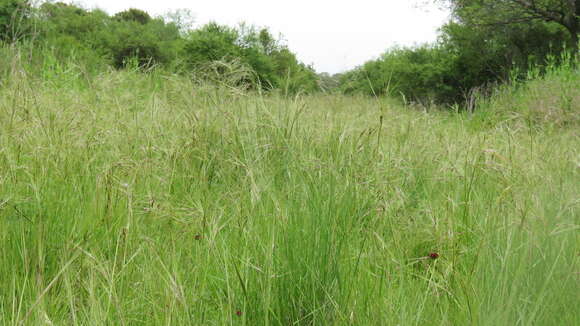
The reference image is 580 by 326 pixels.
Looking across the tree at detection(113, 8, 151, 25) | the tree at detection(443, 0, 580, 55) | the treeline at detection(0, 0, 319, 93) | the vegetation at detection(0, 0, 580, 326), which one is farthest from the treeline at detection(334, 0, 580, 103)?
the tree at detection(113, 8, 151, 25)

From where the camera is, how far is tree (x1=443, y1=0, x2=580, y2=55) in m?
12.8

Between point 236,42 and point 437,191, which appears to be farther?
point 236,42

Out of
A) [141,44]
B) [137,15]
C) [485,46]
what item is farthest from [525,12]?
[137,15]

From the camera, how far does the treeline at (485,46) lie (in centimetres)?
1312

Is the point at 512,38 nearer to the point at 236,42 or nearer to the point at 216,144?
the point at 236,42

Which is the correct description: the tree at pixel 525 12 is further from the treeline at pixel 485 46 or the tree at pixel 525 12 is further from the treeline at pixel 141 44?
the treeline at pixel 141 44

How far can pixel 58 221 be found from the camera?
5.20 feet

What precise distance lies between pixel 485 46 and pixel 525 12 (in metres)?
1.49

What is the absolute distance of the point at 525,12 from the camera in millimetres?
13070

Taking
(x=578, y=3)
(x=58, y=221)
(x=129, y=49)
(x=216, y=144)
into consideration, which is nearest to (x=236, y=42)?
(x=129, y=49)

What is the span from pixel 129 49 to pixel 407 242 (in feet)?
41.4

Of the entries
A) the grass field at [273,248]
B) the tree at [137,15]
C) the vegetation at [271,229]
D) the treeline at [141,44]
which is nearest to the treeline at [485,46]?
the treeline at [141,44]

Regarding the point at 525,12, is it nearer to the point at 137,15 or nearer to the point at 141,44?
the point at 141,44

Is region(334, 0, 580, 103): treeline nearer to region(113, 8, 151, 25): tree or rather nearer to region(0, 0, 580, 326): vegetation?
region(0, 0, 580, 326): vegetation
